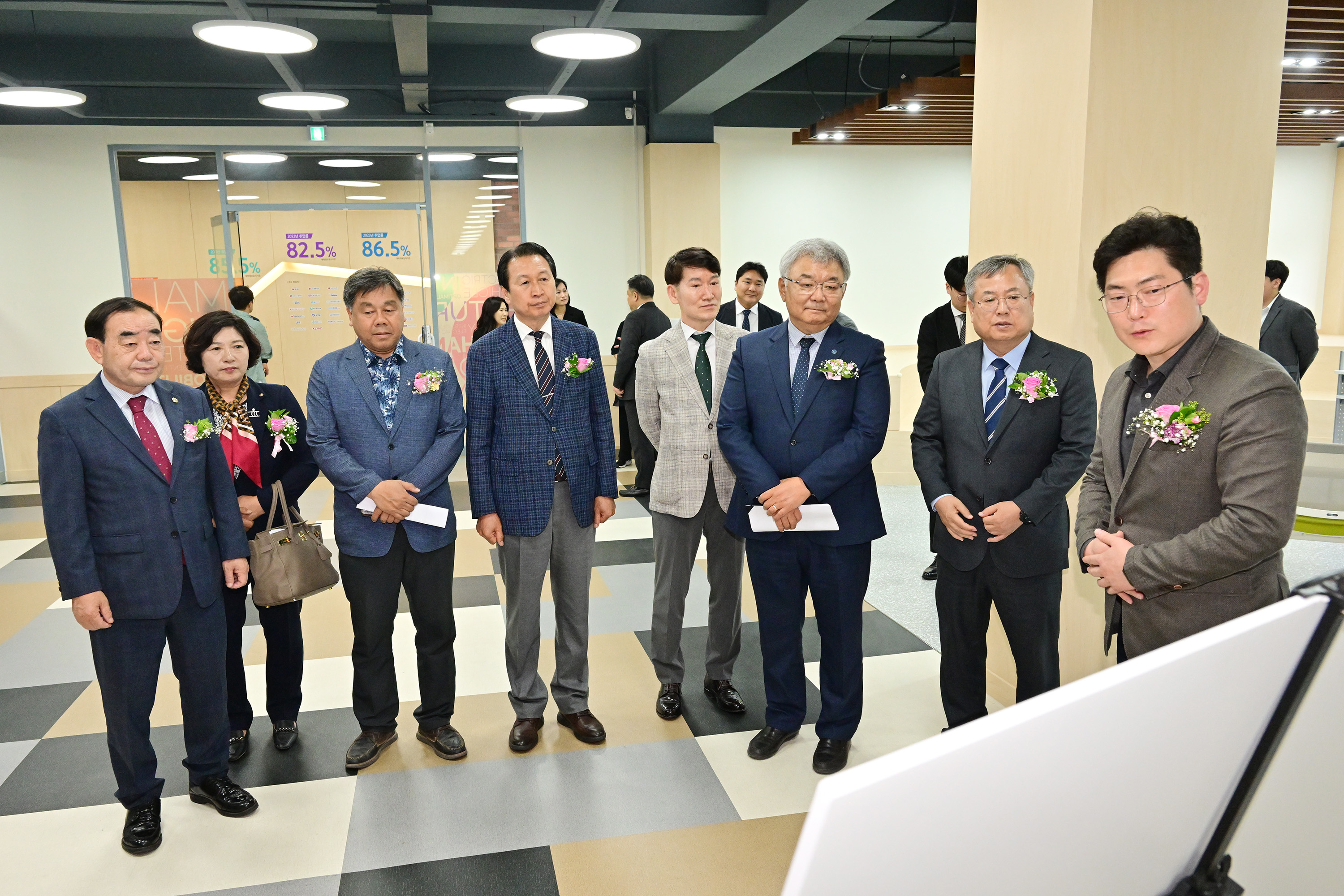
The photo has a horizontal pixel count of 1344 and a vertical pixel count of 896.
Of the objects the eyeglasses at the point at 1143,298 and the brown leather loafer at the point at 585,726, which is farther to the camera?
the brown leather loafer at the point at 585,726

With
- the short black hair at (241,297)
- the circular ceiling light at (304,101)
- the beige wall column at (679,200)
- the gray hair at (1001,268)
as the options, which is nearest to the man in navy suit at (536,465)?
the gray hair at (1001,268)

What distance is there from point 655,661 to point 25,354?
944 centimetres

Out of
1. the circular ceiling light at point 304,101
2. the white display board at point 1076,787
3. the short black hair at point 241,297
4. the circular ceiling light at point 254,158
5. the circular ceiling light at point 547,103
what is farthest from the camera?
the circular ceiling light at point 254,158

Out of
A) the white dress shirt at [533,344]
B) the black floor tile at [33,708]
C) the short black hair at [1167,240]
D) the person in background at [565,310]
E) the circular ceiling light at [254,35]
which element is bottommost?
the black floor tile at [33,708]

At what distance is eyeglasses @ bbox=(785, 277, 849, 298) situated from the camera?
3.05 meters

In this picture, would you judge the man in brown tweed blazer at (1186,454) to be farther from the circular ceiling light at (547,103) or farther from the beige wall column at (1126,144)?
the circular ceiling light at (547,103)

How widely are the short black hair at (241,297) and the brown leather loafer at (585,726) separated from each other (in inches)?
255

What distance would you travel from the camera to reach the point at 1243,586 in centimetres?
203

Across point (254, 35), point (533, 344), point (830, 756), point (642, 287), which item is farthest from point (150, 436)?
point (642, 287)

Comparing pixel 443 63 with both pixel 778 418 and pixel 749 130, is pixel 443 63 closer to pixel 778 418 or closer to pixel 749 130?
pixel 749 130

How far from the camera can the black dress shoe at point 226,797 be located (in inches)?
118

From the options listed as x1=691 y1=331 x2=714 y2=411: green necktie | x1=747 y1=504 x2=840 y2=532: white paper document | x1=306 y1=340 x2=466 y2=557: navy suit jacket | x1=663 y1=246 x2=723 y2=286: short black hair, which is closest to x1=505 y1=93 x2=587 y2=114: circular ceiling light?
x1=663 y1=246 x2=723 y2=286: short black hair

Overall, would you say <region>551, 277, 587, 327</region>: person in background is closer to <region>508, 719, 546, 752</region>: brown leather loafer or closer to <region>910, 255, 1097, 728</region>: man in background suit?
<region>508, 719, 546, 752</region>: brown leather loafer

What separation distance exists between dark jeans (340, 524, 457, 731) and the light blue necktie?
2002 millimetres
